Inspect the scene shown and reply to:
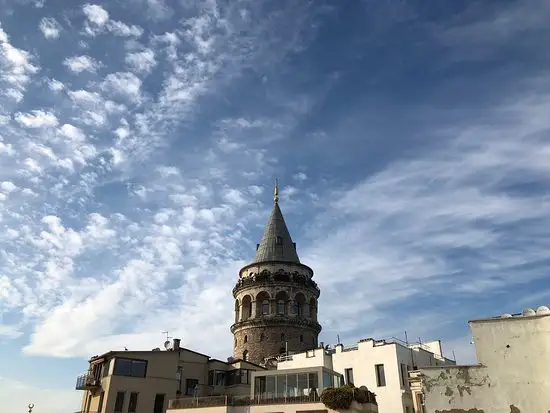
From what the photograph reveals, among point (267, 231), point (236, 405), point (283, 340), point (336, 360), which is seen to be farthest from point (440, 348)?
point (267, 231)

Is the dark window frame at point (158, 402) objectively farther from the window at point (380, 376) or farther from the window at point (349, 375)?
the window at point (380, 376)

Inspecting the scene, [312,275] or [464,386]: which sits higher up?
[312,275]

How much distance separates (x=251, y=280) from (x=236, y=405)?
27.4 m

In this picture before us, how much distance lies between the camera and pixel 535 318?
25.2 m

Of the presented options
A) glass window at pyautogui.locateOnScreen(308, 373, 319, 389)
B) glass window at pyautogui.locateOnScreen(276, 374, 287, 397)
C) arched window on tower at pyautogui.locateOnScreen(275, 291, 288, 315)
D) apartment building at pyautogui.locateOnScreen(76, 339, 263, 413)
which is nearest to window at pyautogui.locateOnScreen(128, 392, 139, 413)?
apartment building at pyautogui.locateOnScreen(76, 339, 263, 413)

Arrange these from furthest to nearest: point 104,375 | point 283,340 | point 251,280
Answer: point 251,280, point 283,340, point 104,375

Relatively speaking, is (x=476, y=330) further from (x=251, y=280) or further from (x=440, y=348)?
(x=251, y=280)

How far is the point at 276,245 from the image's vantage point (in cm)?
6525

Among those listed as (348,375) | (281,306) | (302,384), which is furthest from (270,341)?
(302,384)

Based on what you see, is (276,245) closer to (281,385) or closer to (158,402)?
(158,402)

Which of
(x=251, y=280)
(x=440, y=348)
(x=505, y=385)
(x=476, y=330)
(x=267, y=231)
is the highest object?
(x=267, y=231)

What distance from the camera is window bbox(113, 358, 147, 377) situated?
39125mm

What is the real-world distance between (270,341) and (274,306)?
405 cm

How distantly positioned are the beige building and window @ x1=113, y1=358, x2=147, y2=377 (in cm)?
2307
